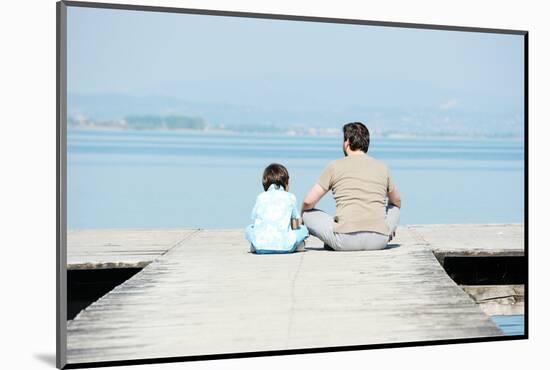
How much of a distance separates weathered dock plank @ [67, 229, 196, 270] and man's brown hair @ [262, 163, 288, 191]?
3.08 ft

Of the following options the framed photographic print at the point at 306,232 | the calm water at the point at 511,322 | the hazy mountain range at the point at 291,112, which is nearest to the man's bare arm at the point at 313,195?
the framed photographic print at the point at 306,232

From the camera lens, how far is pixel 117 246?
833 centimetres

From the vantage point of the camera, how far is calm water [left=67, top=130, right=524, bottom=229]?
11.3m

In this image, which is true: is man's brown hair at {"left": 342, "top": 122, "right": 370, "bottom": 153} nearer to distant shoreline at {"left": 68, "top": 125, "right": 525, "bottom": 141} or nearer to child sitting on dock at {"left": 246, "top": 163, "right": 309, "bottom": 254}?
child sitting on dock at {"left": 246, "top": 163, "right": 309, "bottom": 254}

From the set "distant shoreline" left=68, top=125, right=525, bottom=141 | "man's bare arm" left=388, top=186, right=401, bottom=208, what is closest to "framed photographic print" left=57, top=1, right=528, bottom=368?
"man's bare arm" left=388, top=186, right=401, bottom=208

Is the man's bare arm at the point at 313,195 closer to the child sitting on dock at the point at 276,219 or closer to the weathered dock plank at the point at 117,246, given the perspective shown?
the child sitting on dock at the point at 276,219

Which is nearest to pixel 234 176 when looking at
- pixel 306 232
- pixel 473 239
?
pixel 473 239

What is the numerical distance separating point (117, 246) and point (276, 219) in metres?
1.31

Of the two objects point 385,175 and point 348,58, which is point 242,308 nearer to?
point 385,175

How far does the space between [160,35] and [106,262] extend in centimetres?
699

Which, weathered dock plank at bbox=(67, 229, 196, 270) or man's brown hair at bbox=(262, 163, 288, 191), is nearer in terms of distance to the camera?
weathered dock plank at bbox=(67, 229, 196, 270)

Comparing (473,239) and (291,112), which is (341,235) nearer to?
(473,239)

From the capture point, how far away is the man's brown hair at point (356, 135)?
7809 mm

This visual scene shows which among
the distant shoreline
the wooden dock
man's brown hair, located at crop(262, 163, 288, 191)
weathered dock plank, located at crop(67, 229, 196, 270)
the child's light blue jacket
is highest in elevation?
the distant shoreline
